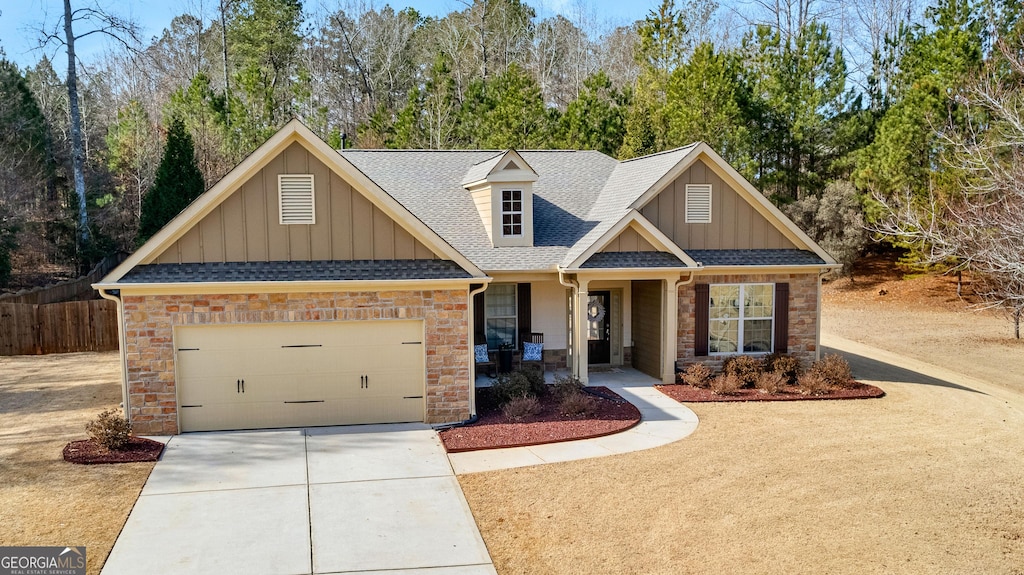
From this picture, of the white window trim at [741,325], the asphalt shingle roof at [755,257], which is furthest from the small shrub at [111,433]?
the white window trim at [741,325]

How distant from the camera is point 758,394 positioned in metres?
16.1

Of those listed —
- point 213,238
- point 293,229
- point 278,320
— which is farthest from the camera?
point 293,229

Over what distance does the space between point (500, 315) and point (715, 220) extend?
544 cm

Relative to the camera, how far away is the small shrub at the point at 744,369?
16641 mm

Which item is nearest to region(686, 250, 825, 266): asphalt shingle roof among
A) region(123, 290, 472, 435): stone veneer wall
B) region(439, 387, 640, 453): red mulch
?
region(439, 387, 640, 453): red mulch

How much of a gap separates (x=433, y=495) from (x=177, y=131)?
2181 centimetres

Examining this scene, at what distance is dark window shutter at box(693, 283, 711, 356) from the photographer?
57.3 ft

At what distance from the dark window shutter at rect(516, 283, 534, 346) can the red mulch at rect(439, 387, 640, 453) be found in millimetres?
3105

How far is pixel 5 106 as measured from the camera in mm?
32438

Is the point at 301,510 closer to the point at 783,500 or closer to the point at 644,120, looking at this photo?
the point at 783,500

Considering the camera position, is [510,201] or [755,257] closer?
[755,257]

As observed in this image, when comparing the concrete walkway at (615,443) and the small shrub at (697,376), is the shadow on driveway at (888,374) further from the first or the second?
the concrete walkway at (615,443)

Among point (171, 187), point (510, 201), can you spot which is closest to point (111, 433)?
point (510, 201)

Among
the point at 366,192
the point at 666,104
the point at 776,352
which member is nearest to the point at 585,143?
the point at 666,104
